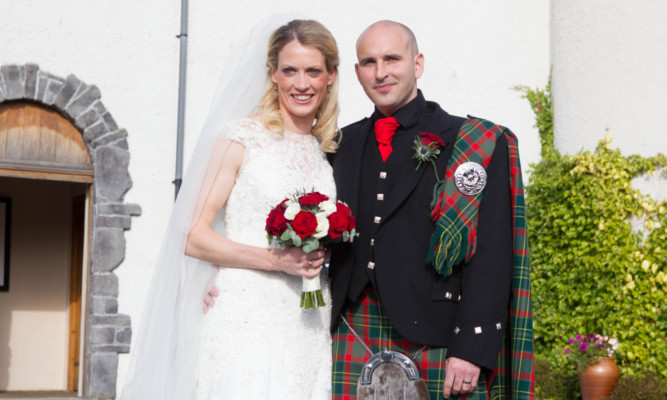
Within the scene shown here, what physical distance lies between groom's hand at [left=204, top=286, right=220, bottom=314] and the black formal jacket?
0.45m

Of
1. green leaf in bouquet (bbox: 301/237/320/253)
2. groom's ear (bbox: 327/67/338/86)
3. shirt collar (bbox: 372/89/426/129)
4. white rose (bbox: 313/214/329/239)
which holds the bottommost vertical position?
green leaf in bouquet (bbox: 301/237/320/253)

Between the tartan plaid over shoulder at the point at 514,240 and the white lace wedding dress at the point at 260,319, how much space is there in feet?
1.68

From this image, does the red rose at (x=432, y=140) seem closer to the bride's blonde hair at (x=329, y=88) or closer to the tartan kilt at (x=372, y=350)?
the bride's blonde hair at (x=329, y=88)

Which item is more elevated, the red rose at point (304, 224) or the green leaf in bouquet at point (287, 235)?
the red rose at point (304, 224)

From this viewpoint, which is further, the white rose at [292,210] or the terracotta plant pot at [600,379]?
the terracotta plant pot at [600,379]

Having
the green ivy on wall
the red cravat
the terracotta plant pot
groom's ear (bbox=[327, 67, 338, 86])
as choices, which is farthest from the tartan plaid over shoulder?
the green ivy on wall

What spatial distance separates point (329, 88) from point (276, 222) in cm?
77

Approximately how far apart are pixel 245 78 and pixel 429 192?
35.9 inches

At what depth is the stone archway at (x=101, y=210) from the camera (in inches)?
291

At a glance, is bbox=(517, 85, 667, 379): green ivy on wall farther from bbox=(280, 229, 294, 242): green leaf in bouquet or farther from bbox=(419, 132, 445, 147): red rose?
bbox=(280, 229, 294, 242): green leaf in bouquet

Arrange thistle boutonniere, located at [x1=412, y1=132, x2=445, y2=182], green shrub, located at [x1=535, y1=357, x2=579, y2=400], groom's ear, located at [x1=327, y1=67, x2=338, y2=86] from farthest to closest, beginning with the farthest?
1. green shrub, located at [x1=535, y1=357, x2=579, y2=400]
2. groom's ear, located at [x1=327, y1=67, x2=338, y2=86]
3. thistle boutonniere, located at [x1=412, y1=132, x2=445, y2=182]

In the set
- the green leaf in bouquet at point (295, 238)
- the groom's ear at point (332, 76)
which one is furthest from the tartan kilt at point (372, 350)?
the groom's ear at point (332, 76)

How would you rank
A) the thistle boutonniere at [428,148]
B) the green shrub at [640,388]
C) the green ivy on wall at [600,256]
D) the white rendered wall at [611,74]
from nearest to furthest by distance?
the thistle boutonniere at [428,148] → the green shrub at [640,388] → the green ivy on wall at [600,256] → the white rendered wall at [611,74]

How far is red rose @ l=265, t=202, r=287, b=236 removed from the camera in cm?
294
